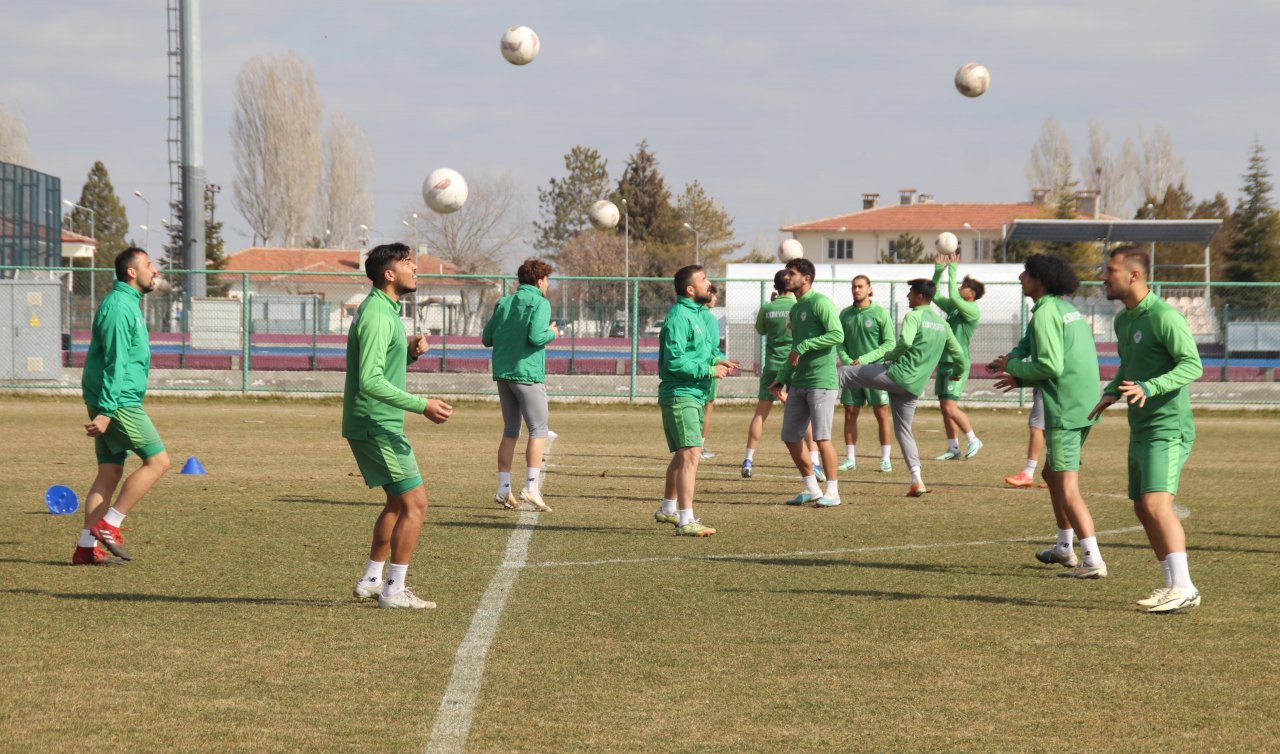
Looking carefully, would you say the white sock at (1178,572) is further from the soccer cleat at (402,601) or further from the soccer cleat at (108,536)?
the soccer cleat at (108,536)

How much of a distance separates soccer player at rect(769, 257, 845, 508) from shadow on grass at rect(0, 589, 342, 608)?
5.15m

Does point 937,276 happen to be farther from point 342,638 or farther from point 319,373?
point 319,373

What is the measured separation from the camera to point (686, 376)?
32.0ft

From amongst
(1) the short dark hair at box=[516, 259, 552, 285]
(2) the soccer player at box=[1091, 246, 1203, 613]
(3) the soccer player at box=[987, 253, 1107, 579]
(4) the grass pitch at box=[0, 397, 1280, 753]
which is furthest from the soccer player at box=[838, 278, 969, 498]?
(2) the soccer player at box=[1091, 246, 1203, 613]

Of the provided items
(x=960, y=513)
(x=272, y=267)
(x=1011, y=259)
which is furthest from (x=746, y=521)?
(x=272, y=267)

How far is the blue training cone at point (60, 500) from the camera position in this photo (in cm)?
1050

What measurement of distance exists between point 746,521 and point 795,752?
6260 millimetres

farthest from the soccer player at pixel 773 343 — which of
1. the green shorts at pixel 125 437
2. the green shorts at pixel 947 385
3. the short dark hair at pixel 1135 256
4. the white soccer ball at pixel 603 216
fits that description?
the white soccer ball at pixel 603 216

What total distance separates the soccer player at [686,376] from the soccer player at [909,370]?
331cm

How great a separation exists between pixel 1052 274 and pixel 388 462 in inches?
163

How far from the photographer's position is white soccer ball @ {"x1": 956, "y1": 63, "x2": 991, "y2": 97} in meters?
25.1

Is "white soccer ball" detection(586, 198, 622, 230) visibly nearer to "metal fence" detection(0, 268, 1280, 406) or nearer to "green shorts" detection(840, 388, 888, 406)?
"metal fence" detection(0, 268, 1280, 406)

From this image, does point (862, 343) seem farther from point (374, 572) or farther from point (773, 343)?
point (374, 572)

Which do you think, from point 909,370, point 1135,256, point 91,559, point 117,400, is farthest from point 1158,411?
point 91,559
